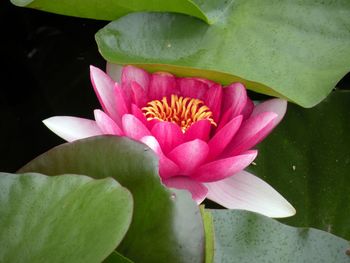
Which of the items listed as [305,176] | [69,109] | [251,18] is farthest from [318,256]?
[69,109]

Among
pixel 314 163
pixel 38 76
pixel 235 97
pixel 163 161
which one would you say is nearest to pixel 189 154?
A: pixel 163 161

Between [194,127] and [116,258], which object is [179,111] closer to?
[194,127]

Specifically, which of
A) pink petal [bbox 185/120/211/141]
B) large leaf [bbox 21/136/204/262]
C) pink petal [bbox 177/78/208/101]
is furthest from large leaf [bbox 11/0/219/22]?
large leaf [bbox 21/136/204/262]

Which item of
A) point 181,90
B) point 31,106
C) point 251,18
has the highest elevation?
point 251,18

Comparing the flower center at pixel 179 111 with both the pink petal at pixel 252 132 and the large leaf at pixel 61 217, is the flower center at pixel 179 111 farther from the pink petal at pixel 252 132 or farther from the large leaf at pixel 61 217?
the large leaf at pixel 61 217

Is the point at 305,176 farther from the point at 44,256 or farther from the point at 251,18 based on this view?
the point at 44,256

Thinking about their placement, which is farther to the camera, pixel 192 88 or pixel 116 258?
pixel 192 88

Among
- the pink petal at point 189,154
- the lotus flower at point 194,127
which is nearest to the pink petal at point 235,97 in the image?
the lotus flower at point 194,127
